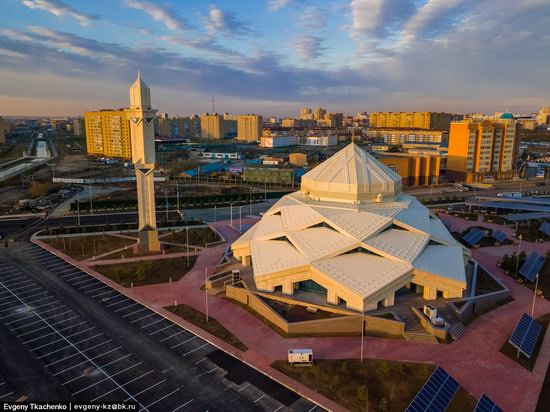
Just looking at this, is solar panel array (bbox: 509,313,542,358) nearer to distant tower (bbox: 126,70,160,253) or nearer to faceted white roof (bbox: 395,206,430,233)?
faceted white roof (bbox: 395,206,430,233)

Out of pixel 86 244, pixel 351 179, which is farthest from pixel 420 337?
pixel 86 244

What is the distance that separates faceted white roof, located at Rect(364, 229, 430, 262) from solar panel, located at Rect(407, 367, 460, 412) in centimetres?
1343

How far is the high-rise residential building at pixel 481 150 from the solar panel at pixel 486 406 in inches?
3877

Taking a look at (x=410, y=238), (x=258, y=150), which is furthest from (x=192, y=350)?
(x=258, y=150)

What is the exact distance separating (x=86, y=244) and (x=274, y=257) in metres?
30.3

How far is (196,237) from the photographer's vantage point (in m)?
57.7

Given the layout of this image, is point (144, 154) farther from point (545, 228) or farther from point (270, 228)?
point (545, 228)

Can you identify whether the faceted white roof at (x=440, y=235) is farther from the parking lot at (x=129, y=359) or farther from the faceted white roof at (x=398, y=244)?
the parking lot at (x=129, y=359)

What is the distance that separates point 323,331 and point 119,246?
34.1 m

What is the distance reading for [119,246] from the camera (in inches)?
2156

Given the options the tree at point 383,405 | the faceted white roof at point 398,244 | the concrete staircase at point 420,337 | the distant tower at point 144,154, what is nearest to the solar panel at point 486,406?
the tree at point 383,405

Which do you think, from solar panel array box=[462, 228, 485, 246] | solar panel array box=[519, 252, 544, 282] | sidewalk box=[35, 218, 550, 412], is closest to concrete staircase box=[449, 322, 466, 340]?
sidewalk box=[35, 218, 550, 412]

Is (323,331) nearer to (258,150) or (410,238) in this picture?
(410,238)

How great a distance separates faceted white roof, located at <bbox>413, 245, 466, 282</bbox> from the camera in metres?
37.2
